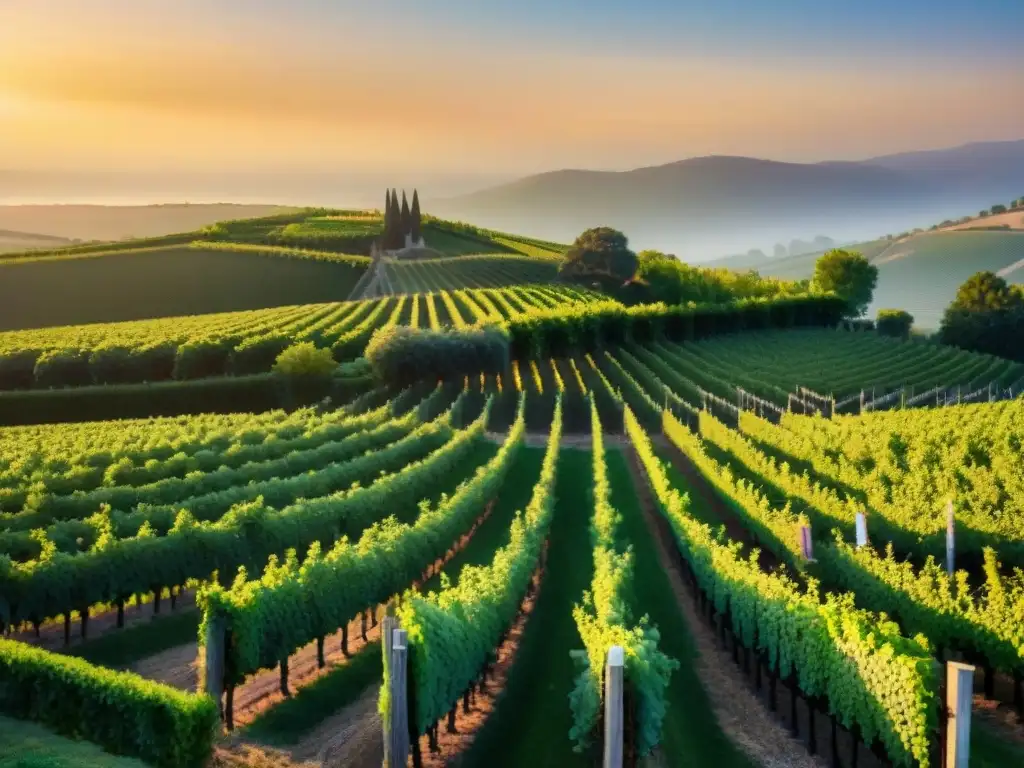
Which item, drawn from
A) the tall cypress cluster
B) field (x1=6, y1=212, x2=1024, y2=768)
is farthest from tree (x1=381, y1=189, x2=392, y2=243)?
field (x1=6, y1=212, x2=1024, y2=768)

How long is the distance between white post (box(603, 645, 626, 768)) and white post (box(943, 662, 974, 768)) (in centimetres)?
347

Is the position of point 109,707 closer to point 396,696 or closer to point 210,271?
point 396,696

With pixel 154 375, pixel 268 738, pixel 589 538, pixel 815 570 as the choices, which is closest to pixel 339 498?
pixel 589 538

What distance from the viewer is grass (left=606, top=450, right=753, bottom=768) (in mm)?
12602

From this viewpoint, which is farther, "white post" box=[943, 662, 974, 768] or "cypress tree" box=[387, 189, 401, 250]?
"cypress tree" box=[387, 189, 401, 250]

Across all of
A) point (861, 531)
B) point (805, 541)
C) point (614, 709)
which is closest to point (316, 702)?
point (614, 709)

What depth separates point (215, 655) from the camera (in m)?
13.5

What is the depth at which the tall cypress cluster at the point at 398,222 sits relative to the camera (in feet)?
409

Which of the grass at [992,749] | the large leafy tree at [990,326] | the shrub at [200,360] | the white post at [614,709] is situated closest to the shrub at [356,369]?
the shrub at [200,360]

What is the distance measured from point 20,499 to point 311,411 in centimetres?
2144

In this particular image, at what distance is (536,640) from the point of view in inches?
655

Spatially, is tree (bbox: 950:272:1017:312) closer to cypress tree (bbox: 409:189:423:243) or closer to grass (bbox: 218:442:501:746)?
cypress tree (bbox: 409:189:423:243)

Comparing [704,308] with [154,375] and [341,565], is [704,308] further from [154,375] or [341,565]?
[341,565]

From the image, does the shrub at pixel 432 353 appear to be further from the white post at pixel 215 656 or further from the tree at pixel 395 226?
the tree at pixel 395 226
